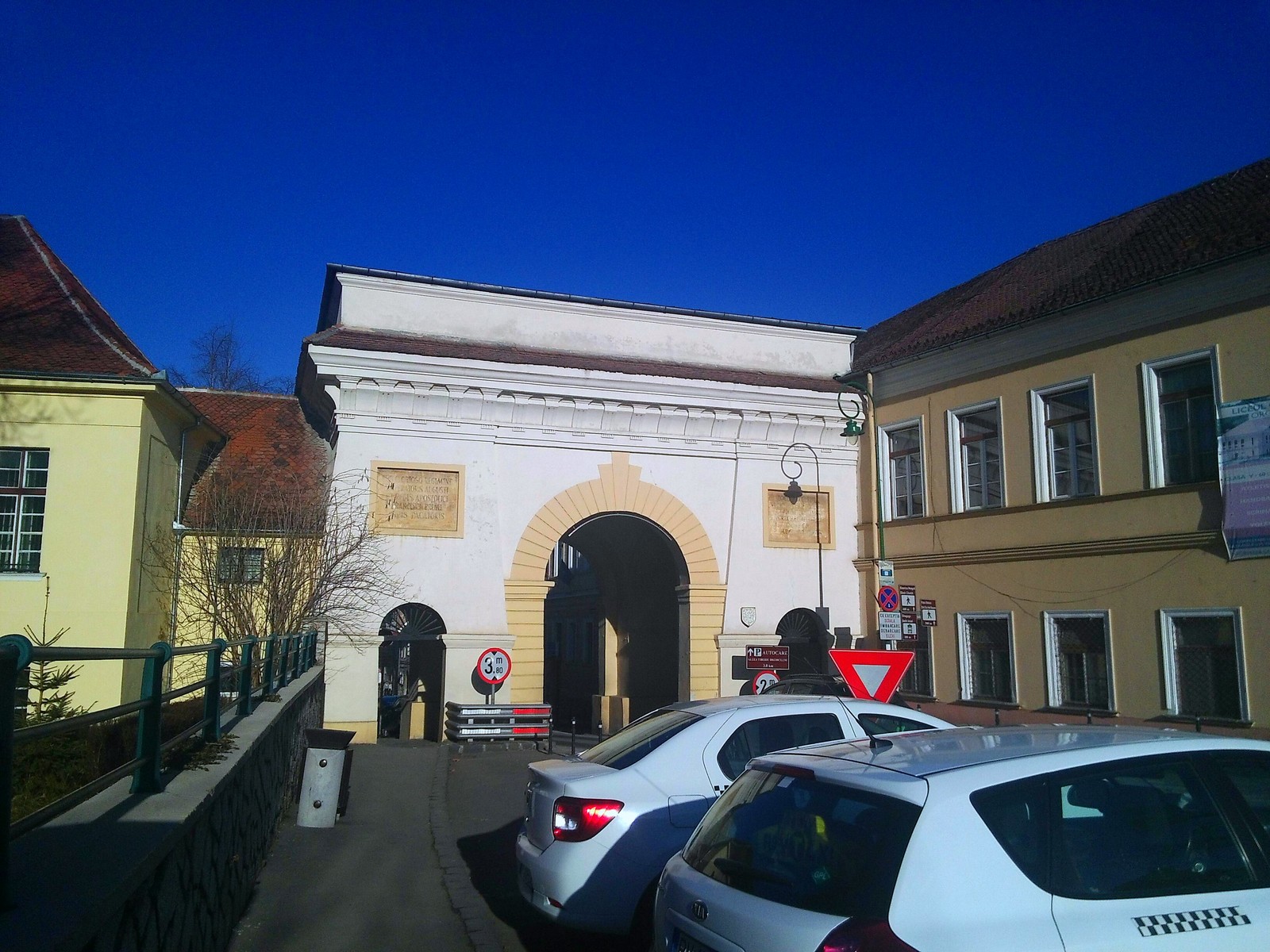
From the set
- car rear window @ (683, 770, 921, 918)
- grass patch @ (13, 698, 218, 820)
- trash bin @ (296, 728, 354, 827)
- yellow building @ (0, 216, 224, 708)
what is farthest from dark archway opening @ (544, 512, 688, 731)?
car rear window @ (683, 770, 921, 918)

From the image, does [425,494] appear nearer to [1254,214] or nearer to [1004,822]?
[1254,214]

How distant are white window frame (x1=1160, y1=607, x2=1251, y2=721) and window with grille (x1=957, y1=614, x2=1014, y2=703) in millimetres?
3397

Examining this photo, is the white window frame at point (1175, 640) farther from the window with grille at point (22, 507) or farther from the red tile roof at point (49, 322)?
the window with grille at point (22, 507)

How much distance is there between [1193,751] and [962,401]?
19423mm

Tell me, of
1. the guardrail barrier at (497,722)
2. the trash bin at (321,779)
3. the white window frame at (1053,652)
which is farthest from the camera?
the guardrail barrier at (497,722)

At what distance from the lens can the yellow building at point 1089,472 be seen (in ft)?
58.1

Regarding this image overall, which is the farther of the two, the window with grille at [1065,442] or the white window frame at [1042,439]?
the white window frame at [1042,439]

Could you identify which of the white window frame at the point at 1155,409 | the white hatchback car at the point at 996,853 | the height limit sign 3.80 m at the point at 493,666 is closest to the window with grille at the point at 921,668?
the white window frame at the point at 1155,409

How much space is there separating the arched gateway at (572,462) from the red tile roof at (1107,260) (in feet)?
10.5

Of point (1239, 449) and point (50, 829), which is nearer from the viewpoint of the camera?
point (50, 829)

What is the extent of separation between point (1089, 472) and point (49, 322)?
66.9ft

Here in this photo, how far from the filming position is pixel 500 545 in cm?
2261

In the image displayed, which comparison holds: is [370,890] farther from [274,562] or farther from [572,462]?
[572,462]

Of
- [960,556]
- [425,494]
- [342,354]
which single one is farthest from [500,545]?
[960,556]
